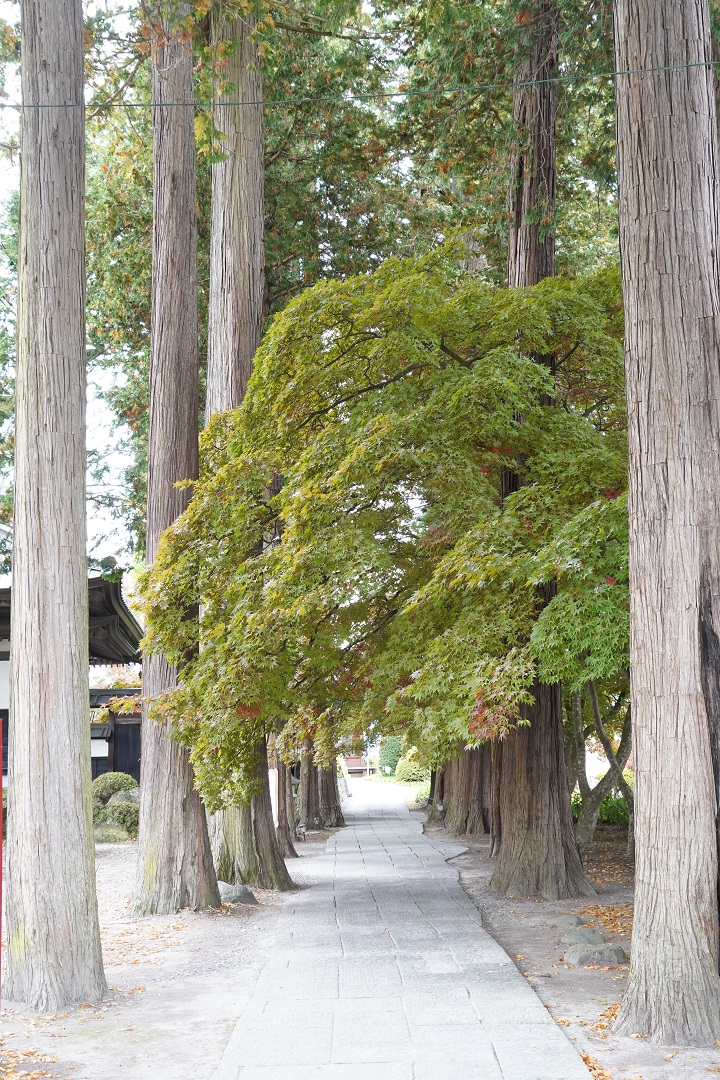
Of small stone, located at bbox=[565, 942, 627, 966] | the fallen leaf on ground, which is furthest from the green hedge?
the fallen leaf on ground

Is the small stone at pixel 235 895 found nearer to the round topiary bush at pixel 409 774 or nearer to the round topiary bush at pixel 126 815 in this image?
the round topiary bush at pixel 126 815

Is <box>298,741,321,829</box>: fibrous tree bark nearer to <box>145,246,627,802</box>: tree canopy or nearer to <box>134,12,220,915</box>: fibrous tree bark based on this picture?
<box>134,12,220,915</box>: fibrous tree bark

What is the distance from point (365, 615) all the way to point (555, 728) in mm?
2890

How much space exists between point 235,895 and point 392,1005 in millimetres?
4828

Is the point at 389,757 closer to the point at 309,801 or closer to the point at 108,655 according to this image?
the point at 309,801

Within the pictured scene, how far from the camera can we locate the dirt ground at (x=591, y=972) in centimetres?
493

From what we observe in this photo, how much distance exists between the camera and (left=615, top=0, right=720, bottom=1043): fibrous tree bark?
5457 mm

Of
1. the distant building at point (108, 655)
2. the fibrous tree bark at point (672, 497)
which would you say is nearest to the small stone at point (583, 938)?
the fibrous tree bark at point (672, 497)

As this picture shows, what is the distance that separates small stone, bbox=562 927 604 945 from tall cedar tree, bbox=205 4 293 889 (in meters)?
4.67

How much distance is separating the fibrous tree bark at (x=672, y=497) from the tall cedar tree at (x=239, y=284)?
6812 mm

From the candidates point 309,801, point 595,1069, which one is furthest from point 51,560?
point 309,801

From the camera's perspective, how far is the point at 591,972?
709cm

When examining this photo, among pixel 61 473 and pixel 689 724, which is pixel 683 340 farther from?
pixel 61 473

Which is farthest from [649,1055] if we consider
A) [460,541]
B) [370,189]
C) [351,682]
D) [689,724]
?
[370,189]
